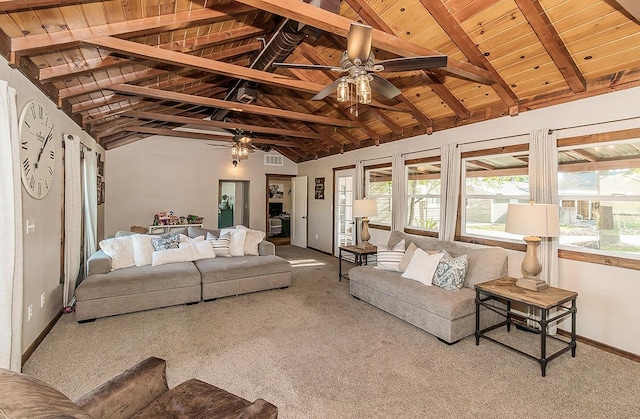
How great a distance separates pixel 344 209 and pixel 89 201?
4.91 m

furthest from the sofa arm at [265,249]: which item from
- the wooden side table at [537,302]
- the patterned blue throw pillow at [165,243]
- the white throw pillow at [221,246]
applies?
the wooden side table at [537,302]

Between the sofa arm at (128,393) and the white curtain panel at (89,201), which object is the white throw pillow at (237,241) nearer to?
the white curtain panel at (89,201)

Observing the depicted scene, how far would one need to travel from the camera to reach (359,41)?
2068 millimetres

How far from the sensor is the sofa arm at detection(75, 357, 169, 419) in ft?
4.40

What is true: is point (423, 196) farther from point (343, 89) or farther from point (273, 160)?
point (273, 160)

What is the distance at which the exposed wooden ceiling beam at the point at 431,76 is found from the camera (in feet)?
9.82

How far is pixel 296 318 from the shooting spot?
3.69 meters

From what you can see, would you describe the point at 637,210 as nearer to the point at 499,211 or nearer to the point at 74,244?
the point at 499,211

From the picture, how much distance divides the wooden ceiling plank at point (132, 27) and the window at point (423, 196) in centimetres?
364

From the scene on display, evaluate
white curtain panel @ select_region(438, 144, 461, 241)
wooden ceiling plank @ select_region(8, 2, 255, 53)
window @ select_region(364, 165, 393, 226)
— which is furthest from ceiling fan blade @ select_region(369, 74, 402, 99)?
window @ select_region(364, 165, 393, 226)

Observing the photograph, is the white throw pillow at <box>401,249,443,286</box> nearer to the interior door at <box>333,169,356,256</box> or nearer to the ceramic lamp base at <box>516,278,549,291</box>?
the ceramic lamp base at <box>516,278,549,291</box>

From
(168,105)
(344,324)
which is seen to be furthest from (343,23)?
(168,105)

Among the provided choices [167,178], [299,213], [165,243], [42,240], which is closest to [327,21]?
[42,240]

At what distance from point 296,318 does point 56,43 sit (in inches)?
136
